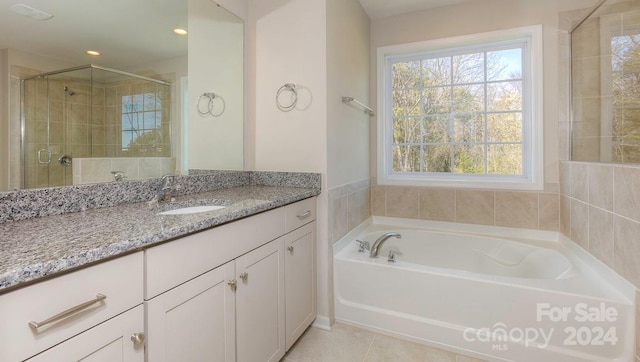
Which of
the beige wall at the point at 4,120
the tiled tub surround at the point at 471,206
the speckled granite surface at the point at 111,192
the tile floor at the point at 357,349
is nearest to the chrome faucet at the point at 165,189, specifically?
the speckled granite surface at the point at 111,192

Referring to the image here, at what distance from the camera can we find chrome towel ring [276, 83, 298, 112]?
2.00m

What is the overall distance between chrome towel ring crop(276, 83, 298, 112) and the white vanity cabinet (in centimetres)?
65

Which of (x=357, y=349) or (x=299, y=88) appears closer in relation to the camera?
(x=357, y=349)

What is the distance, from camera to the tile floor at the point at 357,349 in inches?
66.1

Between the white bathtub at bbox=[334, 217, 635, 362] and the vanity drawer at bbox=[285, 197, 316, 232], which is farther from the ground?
the vanity drawer at bbox=[285, 197, 316, 232]

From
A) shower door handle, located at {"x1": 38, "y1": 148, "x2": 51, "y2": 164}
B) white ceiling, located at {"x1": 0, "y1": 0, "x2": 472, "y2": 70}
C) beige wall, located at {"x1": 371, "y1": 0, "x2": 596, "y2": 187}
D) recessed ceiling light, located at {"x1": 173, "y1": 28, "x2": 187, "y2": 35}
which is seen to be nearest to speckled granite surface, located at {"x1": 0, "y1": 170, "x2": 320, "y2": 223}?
shower door handle, located at {"x1": 38, "y1": 148, "x2": 51, "y2": 164}

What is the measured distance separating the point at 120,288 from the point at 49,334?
17cm

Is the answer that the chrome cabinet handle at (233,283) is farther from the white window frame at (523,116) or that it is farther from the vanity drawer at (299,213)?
the white window frame at (523,116)

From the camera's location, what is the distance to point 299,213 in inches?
Answer: 68.7

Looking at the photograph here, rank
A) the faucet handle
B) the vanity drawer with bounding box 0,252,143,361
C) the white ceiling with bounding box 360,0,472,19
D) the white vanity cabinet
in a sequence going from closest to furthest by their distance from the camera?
1. the vanity drawer with bounding box 0,252,143,361
2. the white vanity cabinet
3. the faucet handle
4. the white ceiling with bounding box 360,0,472,19

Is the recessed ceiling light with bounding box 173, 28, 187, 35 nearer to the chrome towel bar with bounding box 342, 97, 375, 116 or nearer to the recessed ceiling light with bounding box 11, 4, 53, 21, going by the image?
the recessed ceiling light with bounding box 11, 4, 53, 21

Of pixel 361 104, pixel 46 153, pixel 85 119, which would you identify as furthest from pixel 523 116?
pixel 46 153

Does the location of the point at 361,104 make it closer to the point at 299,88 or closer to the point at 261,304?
the point at 299,88

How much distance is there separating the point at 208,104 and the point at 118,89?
632 mm
